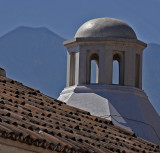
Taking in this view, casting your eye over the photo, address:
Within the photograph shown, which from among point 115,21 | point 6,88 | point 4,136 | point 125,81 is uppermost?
point 115,21

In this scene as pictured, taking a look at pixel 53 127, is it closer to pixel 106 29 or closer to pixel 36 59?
pixel 106 29

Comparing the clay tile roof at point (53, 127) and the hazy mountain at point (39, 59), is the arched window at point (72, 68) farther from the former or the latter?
the hazy mountain at point (39, 59)

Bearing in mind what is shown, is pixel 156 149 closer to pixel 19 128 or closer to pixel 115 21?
pixel 19 128

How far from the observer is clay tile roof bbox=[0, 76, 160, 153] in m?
11.9

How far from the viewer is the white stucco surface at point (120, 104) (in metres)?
36.0

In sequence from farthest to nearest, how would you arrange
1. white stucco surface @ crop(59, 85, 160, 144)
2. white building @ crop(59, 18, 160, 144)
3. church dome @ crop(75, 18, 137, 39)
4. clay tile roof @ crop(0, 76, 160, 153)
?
church dome @ crop(75, 18, 137, 39) → white building @ crop(59, 18, 160, 144) → white stucco surface @ crop(59, 85, 160, 144) → clay tile roof @ crop(0, 76, 160, 153)

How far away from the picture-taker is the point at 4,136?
1113 cm

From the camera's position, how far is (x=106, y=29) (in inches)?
1473

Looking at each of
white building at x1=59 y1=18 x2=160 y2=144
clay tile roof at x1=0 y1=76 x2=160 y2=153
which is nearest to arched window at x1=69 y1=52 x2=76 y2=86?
white building at x1=59 y1=18 x2=160 y2=144

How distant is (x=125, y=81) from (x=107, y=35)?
213cm

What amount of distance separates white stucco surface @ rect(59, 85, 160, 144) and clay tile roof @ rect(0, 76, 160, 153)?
19.0 meters

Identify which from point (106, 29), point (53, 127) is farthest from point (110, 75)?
point (53, 127)

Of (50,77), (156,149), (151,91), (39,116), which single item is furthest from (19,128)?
(50,77)

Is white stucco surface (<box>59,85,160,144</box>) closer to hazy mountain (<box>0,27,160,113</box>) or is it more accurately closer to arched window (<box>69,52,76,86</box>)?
arched window (<box>69,52,76,86</box>)
